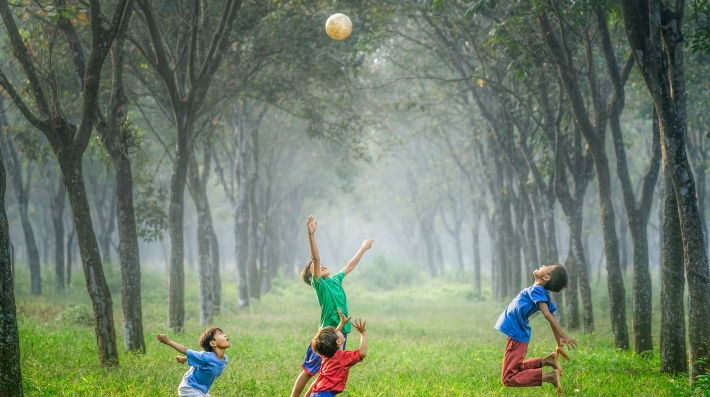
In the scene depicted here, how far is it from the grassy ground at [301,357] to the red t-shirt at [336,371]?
2.16m

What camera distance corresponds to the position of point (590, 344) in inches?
528

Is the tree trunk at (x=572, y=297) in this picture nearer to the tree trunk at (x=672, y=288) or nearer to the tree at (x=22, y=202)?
the tree trunk at (x=672, y=288)

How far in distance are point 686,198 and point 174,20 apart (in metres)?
12.5

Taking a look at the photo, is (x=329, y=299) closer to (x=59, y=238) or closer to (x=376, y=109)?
(x=59, y=238)

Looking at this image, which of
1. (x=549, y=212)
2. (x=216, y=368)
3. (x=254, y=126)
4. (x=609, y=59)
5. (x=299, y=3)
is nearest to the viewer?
(x=216, y=368)

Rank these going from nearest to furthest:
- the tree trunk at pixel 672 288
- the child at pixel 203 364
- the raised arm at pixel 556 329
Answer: the child at pixel 203 364 → the raised arm at pixel 556 329 → the tree trunk at pixel 672 288

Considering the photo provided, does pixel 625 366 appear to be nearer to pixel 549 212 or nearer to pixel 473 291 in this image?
pixel 549 212

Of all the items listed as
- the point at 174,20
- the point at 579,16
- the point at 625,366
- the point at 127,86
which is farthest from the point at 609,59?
the point at 127,86

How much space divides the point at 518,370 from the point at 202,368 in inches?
145

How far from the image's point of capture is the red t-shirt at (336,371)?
21.3 feet

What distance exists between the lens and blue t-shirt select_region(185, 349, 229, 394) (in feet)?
21.3

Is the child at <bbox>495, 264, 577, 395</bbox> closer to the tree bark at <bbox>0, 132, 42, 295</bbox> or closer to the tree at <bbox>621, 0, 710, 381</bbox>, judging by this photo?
the tree at <bbox>621, 0, 710, 381</bbox>

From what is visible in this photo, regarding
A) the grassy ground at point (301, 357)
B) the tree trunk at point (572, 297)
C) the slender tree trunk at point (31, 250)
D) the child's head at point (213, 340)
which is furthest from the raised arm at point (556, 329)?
the slender tree trunk at point (31, 250)

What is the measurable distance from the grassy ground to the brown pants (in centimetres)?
80
